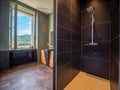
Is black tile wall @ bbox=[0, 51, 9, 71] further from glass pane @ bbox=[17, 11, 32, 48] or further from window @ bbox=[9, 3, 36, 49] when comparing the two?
glass pane @ bbox=[17, 11, 32, 48]

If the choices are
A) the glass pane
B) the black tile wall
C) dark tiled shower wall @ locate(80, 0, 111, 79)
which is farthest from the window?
dark tiled shower wall @ locate(80, 0, 111, 79)

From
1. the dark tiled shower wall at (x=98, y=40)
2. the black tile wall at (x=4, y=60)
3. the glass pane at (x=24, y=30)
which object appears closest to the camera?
the dark tiled shower wall at (x=98, y=40)

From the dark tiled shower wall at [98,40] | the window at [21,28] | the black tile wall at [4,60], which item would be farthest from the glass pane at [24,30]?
the dark tiled shower wall at [98,40]

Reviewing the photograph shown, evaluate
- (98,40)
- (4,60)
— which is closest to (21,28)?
(4,60)

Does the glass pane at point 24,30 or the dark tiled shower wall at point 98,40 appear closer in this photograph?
the dark tiled shower wall at point 98,40

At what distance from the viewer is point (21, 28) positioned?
4.59 m

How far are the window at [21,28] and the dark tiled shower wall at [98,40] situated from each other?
297cm

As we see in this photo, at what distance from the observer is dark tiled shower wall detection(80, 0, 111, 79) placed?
2.71 m

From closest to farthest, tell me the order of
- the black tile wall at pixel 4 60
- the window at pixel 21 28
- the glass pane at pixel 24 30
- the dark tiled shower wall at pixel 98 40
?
the dark tiled shower wall at pixel 98 40 → the black tile wall at pixel 4 60 → the window at pixel 21 28 → the glass pane at pixel 24 30

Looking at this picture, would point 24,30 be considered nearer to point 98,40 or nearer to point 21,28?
point 21,28

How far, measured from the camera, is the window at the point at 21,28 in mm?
4121

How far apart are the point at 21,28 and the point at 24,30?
0.21 meters

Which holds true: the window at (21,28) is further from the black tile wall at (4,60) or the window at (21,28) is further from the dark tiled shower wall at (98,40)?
the dark tiled shower wall at (98,40)

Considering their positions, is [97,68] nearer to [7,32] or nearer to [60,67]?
[60,67]
